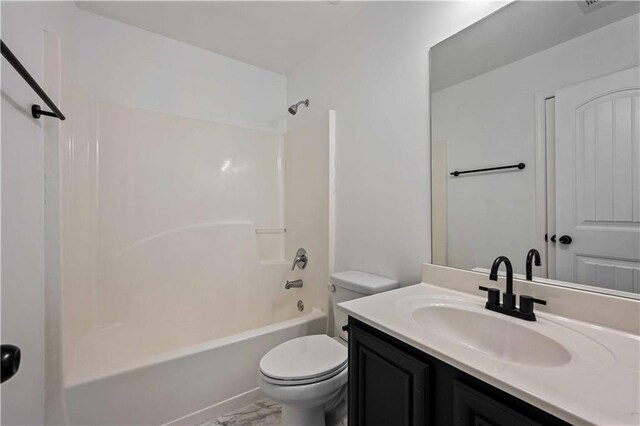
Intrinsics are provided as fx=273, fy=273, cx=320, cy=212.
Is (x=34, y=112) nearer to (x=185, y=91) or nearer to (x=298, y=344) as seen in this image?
(x=185, y=91)

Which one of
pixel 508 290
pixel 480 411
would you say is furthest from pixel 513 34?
pixel 480 411

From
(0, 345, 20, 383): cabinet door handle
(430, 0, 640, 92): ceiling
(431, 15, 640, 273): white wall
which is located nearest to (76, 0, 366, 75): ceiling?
(430, 0, 640, 92): ceiling

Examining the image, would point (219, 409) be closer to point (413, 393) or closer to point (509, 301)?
point (413, 393)

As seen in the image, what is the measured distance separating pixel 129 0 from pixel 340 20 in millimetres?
1311

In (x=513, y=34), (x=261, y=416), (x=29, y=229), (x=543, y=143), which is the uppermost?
(x=513, y=34)

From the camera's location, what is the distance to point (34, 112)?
1.03 meters

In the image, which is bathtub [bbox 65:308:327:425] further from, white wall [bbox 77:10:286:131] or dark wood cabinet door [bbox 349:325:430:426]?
white wall [bbox 77:10:286:131]

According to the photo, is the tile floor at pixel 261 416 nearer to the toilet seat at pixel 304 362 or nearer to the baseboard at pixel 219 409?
the baseboard at pixel 219 409

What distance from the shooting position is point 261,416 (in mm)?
1564

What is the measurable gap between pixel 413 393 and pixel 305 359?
0.68m

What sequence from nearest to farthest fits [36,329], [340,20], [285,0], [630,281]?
[630,281], [36,329], [285,0], [340,20]


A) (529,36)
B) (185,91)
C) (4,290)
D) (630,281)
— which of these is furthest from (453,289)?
(185,91)

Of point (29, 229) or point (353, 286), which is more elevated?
point (29, 229)

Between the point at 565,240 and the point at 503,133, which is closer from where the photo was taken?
the point at 565,240
